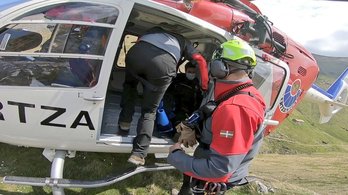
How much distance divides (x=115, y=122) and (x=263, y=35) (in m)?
2.67

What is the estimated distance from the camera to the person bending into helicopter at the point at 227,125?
3.28 meters

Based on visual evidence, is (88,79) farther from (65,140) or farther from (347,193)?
(347,193)

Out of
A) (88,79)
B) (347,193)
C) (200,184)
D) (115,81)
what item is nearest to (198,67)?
(88,79)

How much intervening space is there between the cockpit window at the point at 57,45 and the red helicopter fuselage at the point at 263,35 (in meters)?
1.12

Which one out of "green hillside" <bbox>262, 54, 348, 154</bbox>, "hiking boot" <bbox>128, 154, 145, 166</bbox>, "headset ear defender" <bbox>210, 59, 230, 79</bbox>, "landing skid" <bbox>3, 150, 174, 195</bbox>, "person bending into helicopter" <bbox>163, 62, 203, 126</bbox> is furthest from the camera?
"green hillside" <bbox>262, 54, 348, 154</bbox>

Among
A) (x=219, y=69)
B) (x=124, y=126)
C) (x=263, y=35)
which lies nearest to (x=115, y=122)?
(x=124, y=126)

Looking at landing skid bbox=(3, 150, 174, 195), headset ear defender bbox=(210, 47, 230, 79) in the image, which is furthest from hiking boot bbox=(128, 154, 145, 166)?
headset ear defender bbox=(210, 47, 230, 79)

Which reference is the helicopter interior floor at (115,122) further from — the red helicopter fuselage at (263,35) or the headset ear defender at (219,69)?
the headset ear defender at (219,69)

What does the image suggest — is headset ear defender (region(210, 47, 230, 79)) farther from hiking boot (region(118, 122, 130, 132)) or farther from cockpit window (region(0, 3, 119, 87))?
hiking boot (region(118, 122, 130, 132))

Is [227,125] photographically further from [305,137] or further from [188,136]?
[305,137]

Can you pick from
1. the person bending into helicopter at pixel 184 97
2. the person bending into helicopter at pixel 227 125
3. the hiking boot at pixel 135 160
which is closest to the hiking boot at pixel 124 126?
the hiking boot at pixel 135 160

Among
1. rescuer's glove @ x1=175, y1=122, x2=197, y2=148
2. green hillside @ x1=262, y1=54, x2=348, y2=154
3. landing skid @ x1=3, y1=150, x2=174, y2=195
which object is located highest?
rescuer's glove @ x1=175, y1=122, x2=197, y2=148

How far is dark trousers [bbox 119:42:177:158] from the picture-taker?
501cm

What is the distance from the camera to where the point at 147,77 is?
5098mm
